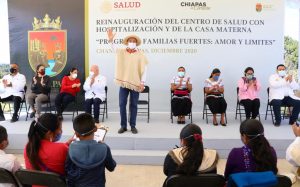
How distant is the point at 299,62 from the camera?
21.3ft

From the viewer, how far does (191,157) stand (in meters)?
1.96

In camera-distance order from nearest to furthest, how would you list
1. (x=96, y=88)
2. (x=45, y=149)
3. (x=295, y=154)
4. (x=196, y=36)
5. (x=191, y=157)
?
(x=191, y=157) < (x=45, y=149) < (x=295, y=154) < (x=96, y=88) < (x=196, y=36)

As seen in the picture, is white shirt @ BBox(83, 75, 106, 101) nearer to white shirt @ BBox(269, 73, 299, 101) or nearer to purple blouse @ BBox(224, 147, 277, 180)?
white shirt @ BBox(269, 73, 299, 101)

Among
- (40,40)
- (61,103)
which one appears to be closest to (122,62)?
(61,103)

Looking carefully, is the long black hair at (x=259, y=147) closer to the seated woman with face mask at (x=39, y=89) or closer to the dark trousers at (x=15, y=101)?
the seated woman with face mask at (x=39, y=89)

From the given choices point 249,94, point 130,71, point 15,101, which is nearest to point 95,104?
point 130,71

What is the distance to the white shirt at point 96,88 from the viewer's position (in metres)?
5.81

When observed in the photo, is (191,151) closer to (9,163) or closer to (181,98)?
(9,163)

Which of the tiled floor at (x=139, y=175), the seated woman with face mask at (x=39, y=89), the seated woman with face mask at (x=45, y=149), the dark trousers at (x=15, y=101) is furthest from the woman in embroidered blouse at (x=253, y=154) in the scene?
the dark trousers at (x=15, y=101)

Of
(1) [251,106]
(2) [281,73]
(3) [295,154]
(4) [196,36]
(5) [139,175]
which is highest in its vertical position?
(4) [196,36]

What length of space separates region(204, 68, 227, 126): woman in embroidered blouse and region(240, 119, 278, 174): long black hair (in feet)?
11.4

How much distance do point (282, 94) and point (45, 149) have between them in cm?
460

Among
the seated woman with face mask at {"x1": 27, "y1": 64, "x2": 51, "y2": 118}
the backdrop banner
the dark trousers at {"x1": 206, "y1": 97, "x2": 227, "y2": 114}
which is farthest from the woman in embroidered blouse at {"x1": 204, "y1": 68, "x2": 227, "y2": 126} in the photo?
the seated woman with face mask at {"x1": 27, "y1": 64, "x2": 51, "y2": 118}

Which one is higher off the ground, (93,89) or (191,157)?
(93,89)
